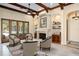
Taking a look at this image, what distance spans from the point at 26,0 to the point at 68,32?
18.9 ft

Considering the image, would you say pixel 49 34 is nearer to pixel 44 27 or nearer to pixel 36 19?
pixel 44 27

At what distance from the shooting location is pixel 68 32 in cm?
737

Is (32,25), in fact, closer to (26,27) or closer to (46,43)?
(26,27)

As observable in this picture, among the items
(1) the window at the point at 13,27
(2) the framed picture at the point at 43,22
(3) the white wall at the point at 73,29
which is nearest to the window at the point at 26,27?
(1) the window at the point at 13,27

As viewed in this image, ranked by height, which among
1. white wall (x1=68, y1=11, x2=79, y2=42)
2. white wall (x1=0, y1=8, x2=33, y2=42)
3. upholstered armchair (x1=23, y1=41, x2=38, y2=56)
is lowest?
upholstered armchair (x1=23, y1=41, x2=38, y2=56)

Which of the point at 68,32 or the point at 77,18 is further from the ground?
the point at 77,18

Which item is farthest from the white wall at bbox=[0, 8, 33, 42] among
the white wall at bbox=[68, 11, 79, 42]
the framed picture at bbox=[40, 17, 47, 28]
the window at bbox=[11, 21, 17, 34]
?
the white wall at bbox=[68, 11, 79, 42]

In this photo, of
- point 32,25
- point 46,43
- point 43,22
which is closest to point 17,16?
point 32,25

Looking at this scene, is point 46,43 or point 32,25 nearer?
point 32,25

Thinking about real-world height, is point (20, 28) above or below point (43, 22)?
below

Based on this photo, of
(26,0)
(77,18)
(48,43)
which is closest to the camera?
(26,0)

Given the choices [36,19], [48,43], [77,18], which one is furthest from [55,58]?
[77,18]

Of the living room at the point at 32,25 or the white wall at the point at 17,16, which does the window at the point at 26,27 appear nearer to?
the living room at the point at 32,25

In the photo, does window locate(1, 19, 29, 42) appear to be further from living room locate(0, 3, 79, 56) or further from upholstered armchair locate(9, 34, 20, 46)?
upholstered armchair locate(9, 34, 20, 46)
